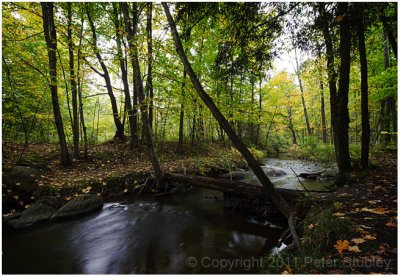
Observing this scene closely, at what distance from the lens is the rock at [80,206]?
6.06m

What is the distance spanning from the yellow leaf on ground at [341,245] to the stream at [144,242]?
4.50ft

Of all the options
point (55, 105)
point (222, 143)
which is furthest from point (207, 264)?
point (222, 143)

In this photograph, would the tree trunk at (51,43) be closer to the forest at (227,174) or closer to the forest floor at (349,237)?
the forest at (227,174)

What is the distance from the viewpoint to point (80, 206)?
6.37m

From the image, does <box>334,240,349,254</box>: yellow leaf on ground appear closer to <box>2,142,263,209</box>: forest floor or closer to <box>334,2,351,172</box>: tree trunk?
<box>334,2,351,172</box>: tree trunk

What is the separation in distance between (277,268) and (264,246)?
178 centimetres

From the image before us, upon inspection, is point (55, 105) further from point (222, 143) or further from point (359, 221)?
point (222, 143)

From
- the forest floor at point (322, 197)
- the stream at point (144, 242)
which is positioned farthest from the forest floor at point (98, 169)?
the stream at point (144, 242)

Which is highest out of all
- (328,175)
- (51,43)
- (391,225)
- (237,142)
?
(51,43)

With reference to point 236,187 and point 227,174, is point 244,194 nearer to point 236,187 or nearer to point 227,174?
point 236,187

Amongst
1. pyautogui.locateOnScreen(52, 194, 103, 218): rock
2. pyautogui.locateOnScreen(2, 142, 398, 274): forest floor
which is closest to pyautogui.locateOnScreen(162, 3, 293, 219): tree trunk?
pyautogui.locateOnScreen(2, 142, 398, 274): forest floor

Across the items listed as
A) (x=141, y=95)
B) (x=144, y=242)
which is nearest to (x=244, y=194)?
(x=144, y=242)

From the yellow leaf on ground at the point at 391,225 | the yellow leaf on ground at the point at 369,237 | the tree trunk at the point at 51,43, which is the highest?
the tree trunk at the point at 51,43

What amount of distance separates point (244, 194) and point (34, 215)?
5.68 meters
